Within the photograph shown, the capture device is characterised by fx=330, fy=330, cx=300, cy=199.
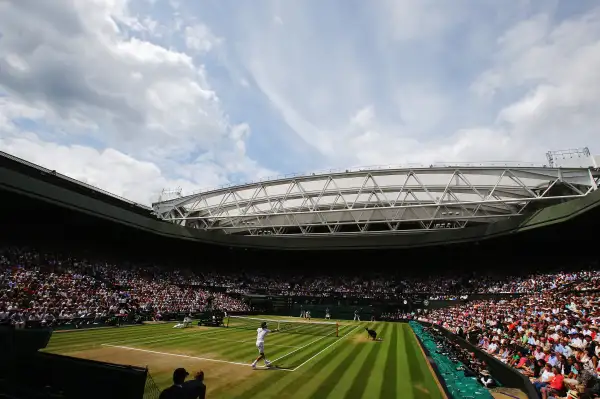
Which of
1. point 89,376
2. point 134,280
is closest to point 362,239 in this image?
point 134,280

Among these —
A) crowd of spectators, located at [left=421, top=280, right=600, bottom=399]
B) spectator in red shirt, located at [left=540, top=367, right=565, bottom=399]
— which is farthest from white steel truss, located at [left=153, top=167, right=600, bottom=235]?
spectator in red shirt, located at [left=540, top=367, right=565, bottom=399]

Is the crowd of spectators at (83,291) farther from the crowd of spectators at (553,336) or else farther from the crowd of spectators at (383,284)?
the crowd of spectators at (553,336)

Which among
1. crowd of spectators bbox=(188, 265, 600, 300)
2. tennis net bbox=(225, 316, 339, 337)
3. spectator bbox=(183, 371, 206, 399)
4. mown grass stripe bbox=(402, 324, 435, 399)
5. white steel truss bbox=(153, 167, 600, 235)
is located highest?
white steel truss bbox=(153, 167, 600, 235)

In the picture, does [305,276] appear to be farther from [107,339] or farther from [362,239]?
[107,339]

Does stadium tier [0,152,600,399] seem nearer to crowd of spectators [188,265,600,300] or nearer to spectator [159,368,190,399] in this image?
crowd of spectators [188,265,600,300]

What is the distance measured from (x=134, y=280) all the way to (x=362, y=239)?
101ft

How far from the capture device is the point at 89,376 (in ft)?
20.8

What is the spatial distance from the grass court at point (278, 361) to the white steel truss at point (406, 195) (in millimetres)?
17019

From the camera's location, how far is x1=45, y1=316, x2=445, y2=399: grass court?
10727mm

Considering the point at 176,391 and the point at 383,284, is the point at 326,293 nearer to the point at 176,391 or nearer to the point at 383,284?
the point at 383,284

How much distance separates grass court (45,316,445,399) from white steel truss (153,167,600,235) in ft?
55.8

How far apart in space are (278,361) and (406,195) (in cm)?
2728

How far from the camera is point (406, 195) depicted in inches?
1474

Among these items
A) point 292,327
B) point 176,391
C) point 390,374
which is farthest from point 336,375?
point 292,327
